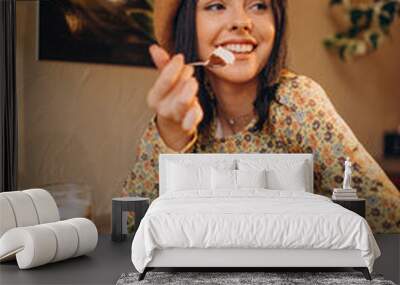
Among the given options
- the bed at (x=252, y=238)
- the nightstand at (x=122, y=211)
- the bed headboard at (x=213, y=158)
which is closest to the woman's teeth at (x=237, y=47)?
the bed headboard at (x=213, y=158)

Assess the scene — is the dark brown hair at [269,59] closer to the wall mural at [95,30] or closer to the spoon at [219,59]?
the spoon at [219,59]

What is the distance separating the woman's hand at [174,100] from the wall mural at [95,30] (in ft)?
0.85

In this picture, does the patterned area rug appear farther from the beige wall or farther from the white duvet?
the beige wall

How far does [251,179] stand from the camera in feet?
20.7

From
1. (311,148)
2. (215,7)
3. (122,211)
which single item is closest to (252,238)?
(122,211)

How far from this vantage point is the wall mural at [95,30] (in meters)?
6.92

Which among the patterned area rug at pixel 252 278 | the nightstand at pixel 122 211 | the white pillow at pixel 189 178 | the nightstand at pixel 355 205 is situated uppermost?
the white pillow at pixel 189 178

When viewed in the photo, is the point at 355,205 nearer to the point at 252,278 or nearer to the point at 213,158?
the point at 213,158

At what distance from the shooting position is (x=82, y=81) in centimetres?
700

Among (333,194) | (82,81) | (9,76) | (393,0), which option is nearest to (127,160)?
(82,81)

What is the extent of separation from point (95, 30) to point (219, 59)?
1327 mm

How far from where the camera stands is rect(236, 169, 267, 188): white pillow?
6.30 m

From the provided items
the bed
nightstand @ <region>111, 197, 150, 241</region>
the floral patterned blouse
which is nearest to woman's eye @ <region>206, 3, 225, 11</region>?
the floral patterned blouse

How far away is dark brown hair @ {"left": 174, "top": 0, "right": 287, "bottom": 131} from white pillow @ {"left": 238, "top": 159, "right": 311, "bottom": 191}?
47 centimetres
